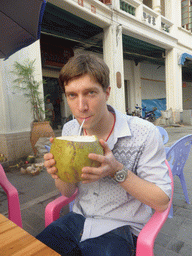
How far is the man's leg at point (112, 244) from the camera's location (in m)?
0.83

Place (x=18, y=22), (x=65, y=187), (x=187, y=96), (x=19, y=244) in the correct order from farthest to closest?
(x=187, y=96), (x=18, y=22), (x=65, y=187), (x=19, y=244)

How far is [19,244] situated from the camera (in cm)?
57

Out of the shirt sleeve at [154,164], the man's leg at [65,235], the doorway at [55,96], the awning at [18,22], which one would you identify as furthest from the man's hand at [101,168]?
the doorway at [55,96]

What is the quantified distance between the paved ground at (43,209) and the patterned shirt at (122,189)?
0.82 meters

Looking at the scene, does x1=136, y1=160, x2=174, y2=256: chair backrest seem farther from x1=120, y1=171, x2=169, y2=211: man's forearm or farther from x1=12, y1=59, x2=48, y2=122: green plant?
x1=12, y1=59, x2=48, y2=122: green plant

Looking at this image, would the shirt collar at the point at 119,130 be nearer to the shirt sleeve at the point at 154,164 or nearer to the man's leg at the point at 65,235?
the shirt sleeve at the point at 154,164

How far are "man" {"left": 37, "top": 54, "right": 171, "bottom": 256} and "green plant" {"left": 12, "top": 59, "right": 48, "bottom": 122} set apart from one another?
3.54 m

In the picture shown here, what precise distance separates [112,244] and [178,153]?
1492 millimetres

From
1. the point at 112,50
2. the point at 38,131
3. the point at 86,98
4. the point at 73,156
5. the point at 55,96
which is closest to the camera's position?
the point at 73,156

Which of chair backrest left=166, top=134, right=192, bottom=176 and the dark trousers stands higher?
chair backrest left=166, top=134, right=192, bottom=176

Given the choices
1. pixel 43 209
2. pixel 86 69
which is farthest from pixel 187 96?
pixel 86 69

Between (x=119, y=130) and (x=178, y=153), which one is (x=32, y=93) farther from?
(x=119, y=130)

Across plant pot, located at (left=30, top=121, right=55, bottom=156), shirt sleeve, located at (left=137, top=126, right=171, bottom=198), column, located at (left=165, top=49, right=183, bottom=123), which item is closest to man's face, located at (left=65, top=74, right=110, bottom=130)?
shirt sleeve, located at (left=137, top=126, right=171, bottom=198)

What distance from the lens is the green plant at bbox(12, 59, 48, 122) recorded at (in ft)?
13.5
